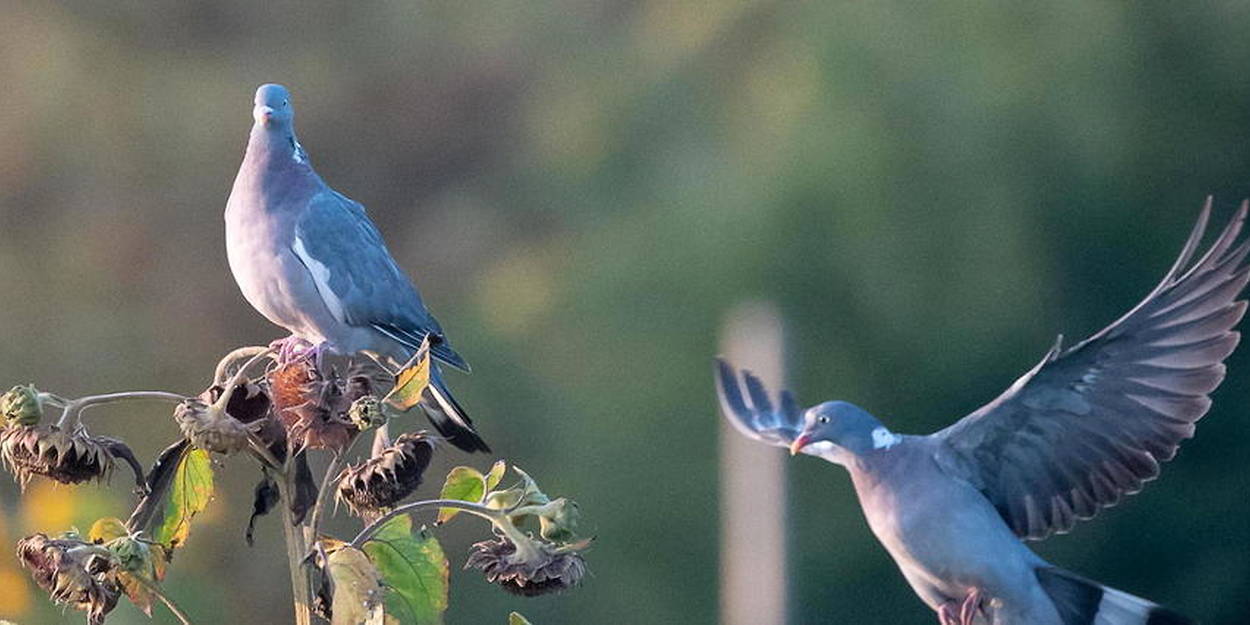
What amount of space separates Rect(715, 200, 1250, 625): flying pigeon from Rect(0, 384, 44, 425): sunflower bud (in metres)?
1.72

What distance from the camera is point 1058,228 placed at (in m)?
5.83

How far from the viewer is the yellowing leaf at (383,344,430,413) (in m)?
1.21

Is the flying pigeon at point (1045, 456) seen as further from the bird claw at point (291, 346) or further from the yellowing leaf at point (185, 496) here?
the yellowing leaf at point (185, 496)

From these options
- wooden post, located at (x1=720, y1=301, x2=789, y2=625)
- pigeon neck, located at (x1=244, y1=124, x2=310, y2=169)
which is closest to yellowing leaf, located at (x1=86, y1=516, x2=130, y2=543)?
pigeon neck, located at (x1=244, y1=124, x2=310, y2=169)

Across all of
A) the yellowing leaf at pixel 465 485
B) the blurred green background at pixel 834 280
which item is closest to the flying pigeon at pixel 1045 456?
the yellowing leaf at pixel 465 485

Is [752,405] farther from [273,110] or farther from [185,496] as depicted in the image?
[185,496]

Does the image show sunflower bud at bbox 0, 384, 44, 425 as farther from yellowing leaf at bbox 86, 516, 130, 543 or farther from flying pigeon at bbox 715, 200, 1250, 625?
flying pigeon at bbox 715, 200, 1250, 625

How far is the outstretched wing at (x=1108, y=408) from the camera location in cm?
263

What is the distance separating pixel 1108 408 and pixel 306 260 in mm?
1230

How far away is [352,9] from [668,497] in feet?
10.2

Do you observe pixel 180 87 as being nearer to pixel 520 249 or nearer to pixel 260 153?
pixel 520 249

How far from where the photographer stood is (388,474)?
Answer: 1270 millimetres

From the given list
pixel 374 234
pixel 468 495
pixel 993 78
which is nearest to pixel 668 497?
pixel 993 78

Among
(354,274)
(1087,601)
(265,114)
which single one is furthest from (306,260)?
(1087,601)
